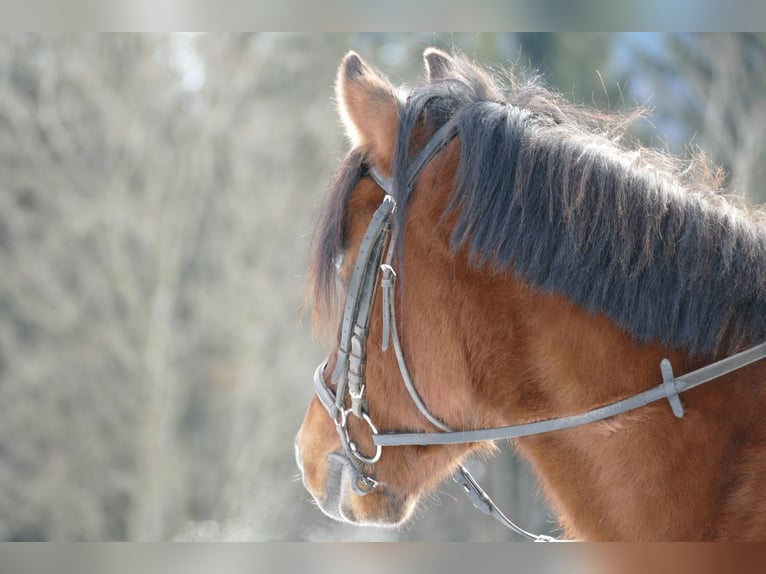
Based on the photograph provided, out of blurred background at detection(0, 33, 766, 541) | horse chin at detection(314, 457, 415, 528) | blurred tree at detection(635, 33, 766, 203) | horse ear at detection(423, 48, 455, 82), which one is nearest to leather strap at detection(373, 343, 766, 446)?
horse chin at detection(314, 457, 415, 528)

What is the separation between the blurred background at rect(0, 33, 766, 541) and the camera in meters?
12.5

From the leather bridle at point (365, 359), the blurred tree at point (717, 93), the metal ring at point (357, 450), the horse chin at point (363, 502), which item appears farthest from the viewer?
the blurred tree at point (717, 93)

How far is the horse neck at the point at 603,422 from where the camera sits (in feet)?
6.16

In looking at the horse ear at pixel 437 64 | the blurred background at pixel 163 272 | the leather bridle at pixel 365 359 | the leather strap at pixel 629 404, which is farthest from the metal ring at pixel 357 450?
the blurred background at pixel 163 272

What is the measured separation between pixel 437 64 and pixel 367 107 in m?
0.43

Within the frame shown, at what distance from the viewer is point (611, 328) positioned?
Answer: 194 cm

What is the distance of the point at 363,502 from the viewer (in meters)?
2.47

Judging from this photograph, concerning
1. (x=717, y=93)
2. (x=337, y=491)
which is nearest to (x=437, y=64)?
(x=337, y=491)

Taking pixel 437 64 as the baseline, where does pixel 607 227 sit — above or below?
below

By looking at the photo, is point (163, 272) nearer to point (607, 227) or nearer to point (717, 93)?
point (717, 93)

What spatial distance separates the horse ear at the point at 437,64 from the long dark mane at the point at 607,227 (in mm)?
341

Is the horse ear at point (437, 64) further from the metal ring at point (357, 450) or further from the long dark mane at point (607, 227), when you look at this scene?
the metal ring at point (357, 450)

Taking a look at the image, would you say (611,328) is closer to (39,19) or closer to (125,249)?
(39,19)

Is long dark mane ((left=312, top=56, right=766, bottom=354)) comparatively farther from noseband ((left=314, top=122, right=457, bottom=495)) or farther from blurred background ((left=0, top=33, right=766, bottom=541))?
blurred background ((left=0, top=33, right=766, bottom=541))
